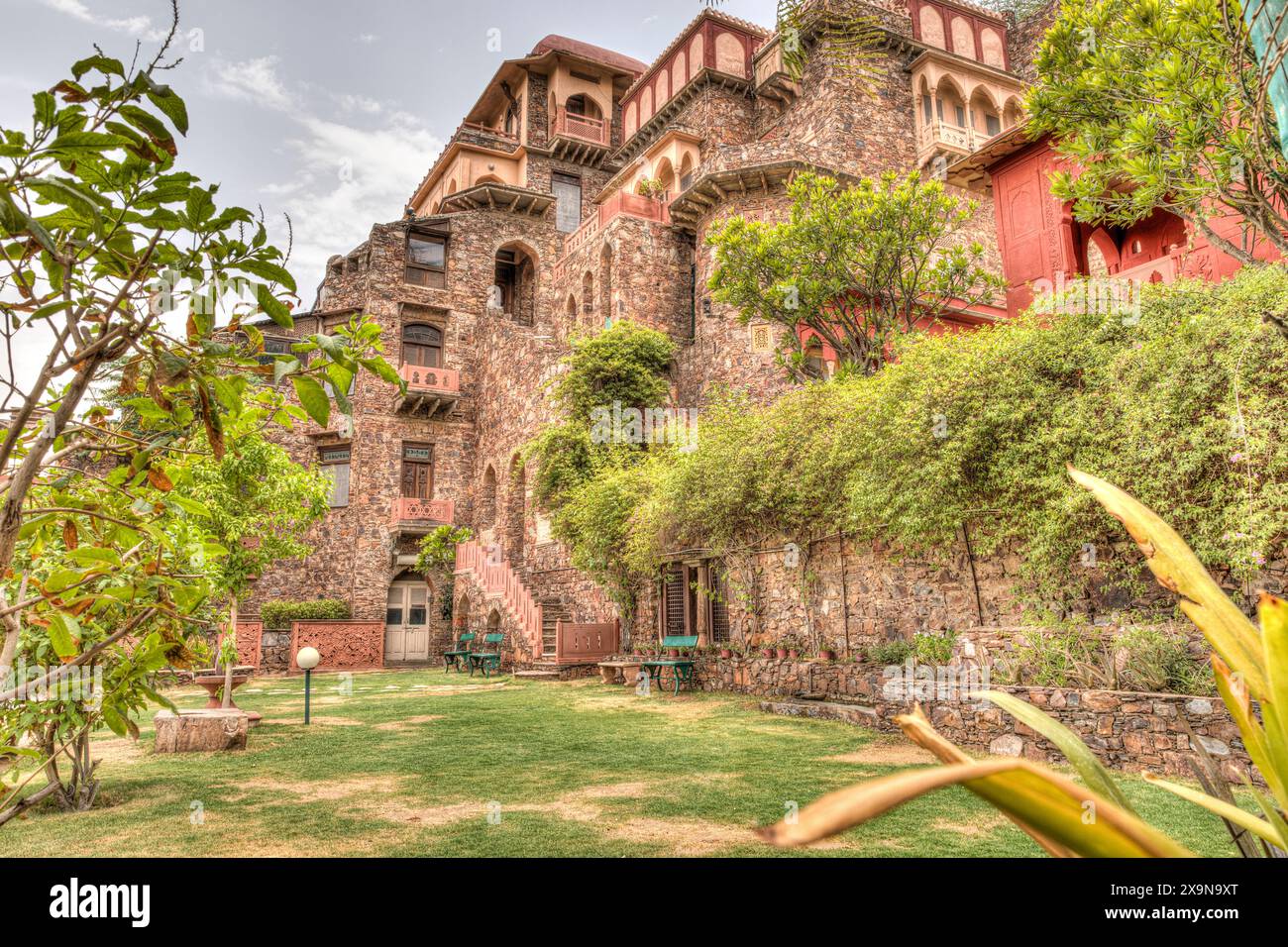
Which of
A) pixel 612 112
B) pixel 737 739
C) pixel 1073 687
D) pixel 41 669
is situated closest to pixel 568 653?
pixel 737 739

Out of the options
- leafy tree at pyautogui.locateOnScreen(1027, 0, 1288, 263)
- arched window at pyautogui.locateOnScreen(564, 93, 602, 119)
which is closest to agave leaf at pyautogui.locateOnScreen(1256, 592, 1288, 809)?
leafy tree at pyautogui.locateOnScreen(1027, 0, 1288, 263)

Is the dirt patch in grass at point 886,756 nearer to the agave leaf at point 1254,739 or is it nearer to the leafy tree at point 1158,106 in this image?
the leafy tree at point 1158,106

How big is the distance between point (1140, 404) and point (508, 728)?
7.87 meters

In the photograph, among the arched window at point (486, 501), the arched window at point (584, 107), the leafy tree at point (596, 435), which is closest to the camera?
the leafy tree at point (596, 435)

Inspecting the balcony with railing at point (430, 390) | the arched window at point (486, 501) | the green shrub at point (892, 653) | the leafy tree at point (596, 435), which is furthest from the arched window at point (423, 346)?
the green shrub at point (892, 653)

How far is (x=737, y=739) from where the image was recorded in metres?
8.27

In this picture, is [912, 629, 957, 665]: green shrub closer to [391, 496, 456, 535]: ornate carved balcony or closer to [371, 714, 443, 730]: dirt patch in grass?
[371, 714, 443, 730]: dirt patch in grass

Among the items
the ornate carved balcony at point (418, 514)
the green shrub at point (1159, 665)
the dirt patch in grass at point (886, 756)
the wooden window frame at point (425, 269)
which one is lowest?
the dirt patch in grass at point (886, 756)

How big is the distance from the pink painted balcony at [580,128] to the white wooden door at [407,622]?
1751cm

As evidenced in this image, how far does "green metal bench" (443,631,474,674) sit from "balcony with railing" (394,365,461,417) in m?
8.12

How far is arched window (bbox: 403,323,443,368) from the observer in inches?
1024

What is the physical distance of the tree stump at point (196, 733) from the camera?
26.6 ft
